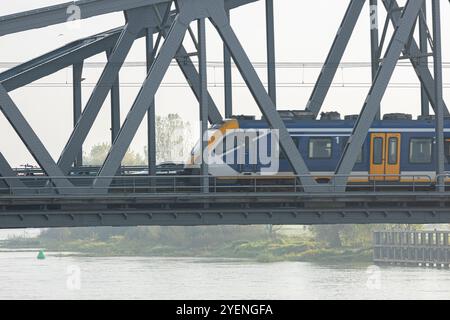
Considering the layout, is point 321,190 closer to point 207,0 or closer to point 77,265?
point 207,0

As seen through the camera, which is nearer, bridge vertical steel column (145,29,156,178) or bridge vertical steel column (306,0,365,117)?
bridge vertical steel column (145,29,156,178)

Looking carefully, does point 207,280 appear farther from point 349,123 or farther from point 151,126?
point 151,126

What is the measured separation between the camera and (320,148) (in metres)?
48.6

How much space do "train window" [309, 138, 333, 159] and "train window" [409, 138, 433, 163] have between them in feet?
11.6

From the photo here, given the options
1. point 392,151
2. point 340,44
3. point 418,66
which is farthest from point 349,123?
point 418,66

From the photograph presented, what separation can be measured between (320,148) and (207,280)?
53.5 m

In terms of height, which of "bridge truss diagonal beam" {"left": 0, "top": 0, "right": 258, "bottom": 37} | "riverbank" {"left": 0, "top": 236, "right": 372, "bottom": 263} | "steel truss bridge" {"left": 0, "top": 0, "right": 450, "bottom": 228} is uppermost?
"bridge truss diagonal beam" {"left": 0, "top": 0, "right": 258, "bottom": 37}

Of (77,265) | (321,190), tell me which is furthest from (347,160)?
(77,265)

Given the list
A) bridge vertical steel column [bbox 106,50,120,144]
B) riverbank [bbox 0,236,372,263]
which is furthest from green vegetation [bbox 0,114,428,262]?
bridge vertical steel column [bbox 106,50,120,144]

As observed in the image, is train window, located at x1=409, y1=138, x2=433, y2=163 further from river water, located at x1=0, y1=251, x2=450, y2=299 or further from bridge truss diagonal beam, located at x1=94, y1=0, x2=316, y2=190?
river water, located at x1=0, y1=251, x2=450, y2=299

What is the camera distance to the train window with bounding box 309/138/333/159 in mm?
48531

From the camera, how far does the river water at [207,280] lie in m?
87.1

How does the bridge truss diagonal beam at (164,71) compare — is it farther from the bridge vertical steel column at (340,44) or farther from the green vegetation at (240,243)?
the green vegetation at (240,243)

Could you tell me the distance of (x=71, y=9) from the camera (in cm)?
4047
